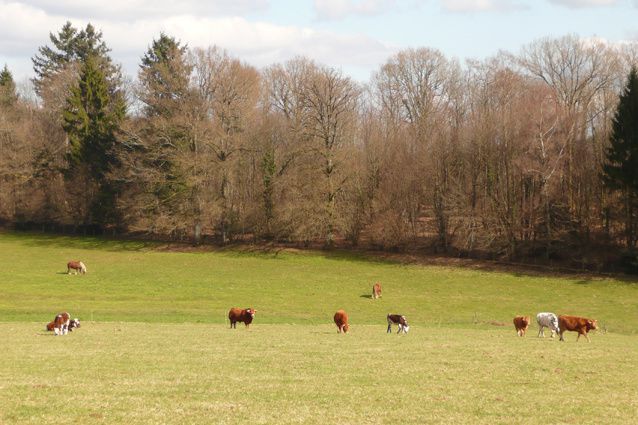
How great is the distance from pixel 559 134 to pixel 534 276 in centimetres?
1440

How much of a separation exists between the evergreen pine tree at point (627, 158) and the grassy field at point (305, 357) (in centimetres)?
697

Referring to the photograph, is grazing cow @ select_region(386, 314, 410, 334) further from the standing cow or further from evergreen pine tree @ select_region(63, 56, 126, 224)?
evergreen pine tree @ select_region(63, 56, 126, 224)

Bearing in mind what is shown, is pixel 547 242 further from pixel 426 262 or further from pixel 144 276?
pixel 144 276

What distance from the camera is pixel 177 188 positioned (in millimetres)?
72375

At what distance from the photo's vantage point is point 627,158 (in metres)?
56.0

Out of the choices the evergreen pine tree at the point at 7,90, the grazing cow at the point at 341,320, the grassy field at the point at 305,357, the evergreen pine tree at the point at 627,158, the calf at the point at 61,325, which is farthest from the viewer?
the evergreen pine tree at the point at 7,90

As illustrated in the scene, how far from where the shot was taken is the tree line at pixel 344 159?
61.8m

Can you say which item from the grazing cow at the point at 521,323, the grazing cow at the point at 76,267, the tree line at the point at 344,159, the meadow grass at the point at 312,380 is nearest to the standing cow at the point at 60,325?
the meadow grass at the point at 312,380

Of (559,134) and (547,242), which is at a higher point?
(559,134)

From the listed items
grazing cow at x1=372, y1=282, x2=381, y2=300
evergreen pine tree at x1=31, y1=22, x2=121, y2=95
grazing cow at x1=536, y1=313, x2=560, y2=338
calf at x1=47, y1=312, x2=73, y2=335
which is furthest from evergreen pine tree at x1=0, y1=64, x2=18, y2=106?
grazing cow at x1=536, y1=313, x2=560, y2=338

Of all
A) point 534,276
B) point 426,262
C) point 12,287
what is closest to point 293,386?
point 12,287

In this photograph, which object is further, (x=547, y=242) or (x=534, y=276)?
(x=547, y=242)

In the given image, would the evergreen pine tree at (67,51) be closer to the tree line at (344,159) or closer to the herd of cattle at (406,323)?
the tree line at (344,159)

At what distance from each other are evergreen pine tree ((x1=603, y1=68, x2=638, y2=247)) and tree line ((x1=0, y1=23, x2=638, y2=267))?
4.6 inches
